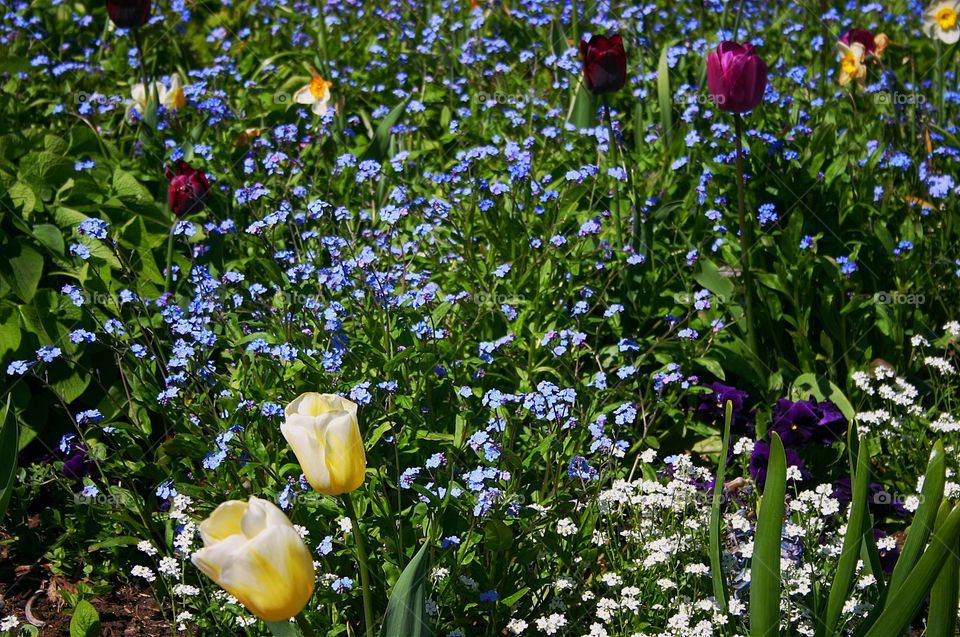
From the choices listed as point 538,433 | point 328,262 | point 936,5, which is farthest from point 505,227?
point 936,5

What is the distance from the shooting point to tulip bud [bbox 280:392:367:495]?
5.08ft

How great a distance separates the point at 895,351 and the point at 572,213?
1.04 meters

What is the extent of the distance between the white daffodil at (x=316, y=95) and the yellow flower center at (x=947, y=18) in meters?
2.22

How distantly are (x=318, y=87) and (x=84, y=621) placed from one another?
83.0 inches

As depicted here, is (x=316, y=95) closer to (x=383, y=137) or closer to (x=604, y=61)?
(x=383, y=137)

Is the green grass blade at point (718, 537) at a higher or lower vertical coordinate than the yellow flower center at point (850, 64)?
lower

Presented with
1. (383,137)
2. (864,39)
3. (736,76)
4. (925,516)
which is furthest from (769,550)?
(864,39)

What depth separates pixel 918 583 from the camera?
1.79 meters

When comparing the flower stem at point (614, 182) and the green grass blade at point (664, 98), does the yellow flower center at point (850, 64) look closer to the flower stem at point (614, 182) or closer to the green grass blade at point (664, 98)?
the green grass blade at point (664, 98)

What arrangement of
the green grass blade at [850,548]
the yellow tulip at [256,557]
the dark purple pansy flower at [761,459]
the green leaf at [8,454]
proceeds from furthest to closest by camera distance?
the dark purple pansy flower at [761,459] → the green leaf at [8,454] → the green grass blade at [850,548] → the yellow tulip at [256,557]

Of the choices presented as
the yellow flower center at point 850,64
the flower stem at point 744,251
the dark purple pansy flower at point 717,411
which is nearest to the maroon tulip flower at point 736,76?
the flower stem at point 744,251

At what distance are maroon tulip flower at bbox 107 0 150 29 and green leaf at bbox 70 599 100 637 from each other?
82.1 inches

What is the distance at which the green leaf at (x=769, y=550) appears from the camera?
5.81 feet

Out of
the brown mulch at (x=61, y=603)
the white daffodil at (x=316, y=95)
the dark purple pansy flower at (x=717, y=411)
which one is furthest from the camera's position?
the white daffodil at (x=316, y=95)
